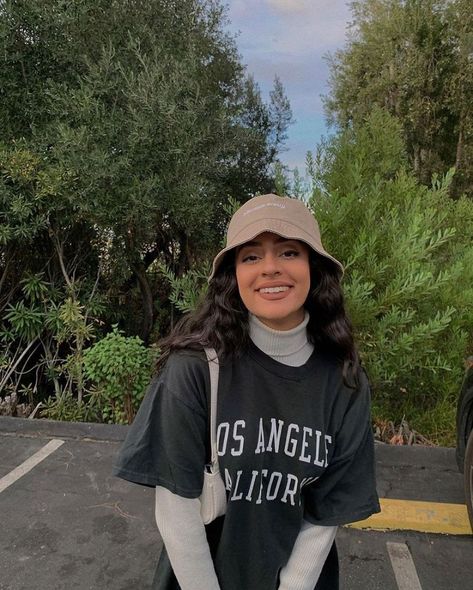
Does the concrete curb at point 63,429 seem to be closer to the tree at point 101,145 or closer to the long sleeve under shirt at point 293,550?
the tree at point 101,145

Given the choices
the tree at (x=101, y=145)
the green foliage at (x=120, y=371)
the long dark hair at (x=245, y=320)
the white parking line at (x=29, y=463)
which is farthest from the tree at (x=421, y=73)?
the long dark hair at (x=245, y=320)

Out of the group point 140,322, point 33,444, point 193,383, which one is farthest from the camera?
point 140,322

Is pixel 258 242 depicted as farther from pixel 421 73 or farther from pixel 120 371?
pixel 421 73

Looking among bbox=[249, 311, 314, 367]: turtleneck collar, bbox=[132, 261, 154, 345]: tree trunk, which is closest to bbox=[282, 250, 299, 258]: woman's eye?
bbox=[249, 311, 314, 367]: turtleneck collar

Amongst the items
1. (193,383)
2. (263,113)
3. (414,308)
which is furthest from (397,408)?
(263,113)

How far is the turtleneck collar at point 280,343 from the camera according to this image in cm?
138

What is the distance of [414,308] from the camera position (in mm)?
4383

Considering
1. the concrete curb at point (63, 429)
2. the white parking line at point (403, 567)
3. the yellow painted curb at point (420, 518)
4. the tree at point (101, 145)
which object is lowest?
the white parking line at point (403, 567)

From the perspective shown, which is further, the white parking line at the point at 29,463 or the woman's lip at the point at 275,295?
the white parking line at the point at 29,463

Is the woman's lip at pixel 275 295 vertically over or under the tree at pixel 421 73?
under

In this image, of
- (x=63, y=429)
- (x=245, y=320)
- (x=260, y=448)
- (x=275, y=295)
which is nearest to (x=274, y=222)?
(x=275, y=295)

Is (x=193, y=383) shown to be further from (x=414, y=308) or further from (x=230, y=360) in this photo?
(x=414, y=308)

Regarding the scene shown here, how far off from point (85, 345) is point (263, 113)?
4.86 metres

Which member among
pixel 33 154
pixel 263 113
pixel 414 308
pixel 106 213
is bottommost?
pixel 414 308
